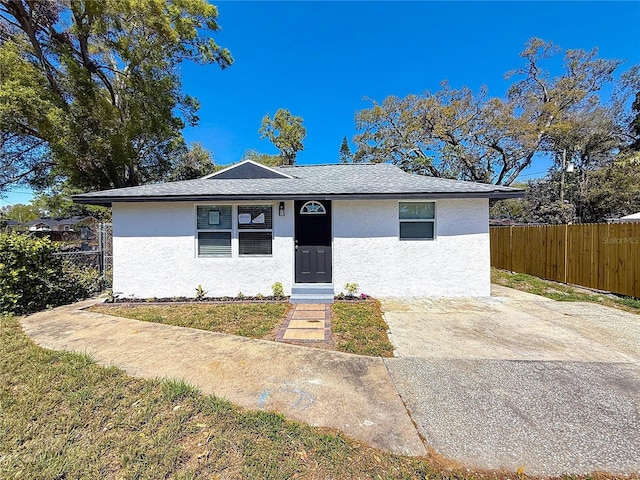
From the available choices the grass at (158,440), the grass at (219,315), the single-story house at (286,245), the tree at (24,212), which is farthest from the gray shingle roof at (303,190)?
the tree at (24,212)

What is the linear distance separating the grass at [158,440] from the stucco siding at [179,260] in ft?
12.9

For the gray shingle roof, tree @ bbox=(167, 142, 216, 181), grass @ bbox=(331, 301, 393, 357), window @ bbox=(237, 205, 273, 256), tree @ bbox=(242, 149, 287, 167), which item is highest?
tree @ bbox=(242, 149, 287, 167)

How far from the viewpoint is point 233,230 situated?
6.93 m

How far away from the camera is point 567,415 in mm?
2459

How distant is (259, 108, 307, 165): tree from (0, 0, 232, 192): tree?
12.8m

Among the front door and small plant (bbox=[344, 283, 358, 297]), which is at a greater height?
the front door

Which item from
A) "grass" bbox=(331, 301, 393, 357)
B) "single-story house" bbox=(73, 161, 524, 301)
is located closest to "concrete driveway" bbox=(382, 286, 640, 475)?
"grass" bbox=(331, 301, 393, 357)

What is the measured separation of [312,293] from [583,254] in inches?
292

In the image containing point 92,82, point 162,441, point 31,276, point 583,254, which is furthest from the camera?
point 92,82

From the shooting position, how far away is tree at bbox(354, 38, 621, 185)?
1869cm

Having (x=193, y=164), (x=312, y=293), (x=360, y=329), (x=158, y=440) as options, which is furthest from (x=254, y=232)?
(x=193, y=164)

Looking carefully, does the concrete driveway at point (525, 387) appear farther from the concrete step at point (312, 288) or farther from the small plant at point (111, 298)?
the small plant at point (111, 298)

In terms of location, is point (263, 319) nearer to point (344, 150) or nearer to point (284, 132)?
point (284, 132)

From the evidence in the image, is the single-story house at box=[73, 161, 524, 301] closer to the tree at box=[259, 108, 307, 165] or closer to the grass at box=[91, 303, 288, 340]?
the grass at box=[91, 303, 288, 340]
